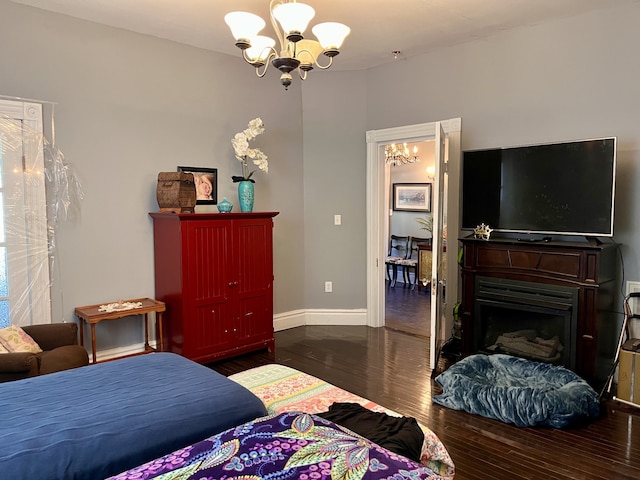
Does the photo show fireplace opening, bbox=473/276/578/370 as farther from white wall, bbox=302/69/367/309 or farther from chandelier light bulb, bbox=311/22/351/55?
chandelier light bulb, bbox=311/22/351/55

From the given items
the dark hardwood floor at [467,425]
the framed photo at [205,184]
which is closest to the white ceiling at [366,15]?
the framed photo at [205,184]

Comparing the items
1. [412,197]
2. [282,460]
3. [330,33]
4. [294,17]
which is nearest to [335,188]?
[330,33]

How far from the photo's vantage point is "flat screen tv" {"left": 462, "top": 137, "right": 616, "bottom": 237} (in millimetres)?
3340

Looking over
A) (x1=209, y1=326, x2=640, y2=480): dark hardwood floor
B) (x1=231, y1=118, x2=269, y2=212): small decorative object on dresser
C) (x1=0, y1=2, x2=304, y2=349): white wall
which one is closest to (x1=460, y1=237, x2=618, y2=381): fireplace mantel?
(x1=209, y1=326, x2=640, y2=480): dark hardwood floor

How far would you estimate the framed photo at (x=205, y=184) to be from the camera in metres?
4.38

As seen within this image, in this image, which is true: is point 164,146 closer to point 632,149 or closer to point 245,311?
point 245,311

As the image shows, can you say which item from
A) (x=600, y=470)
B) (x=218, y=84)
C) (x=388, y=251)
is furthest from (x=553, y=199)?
(x=388, y=251)

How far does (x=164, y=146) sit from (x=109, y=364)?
232 centimetres

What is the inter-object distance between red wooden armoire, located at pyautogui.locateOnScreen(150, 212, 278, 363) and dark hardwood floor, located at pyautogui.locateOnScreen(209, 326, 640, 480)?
268 millimetres

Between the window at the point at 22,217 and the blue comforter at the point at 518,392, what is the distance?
3.14m

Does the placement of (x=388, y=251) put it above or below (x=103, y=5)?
below

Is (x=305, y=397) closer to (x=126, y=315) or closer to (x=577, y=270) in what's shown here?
(x=126, y=315)

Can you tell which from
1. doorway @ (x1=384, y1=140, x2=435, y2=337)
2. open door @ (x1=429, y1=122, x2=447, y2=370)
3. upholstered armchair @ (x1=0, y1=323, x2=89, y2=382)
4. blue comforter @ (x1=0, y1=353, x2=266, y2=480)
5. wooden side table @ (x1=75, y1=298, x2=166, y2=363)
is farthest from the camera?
doorway @ (x1=384, y1=140, x2=435, y2=337)

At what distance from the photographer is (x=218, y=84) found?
450cm
